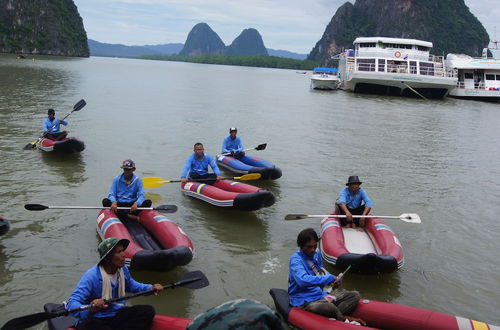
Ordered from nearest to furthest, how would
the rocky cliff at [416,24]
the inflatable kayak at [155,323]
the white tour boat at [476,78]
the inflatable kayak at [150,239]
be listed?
1. the inflatable kayak at [155,323]
2. the inflatable kayak at [150,239]
3. the white tour boat at [476,78]
4. the rocky cliff at [416,24]

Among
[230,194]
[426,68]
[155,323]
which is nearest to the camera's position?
[155,323]

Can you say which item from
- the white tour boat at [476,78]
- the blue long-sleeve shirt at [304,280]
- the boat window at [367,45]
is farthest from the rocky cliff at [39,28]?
the blue long-sleeve shirt at [304,280]

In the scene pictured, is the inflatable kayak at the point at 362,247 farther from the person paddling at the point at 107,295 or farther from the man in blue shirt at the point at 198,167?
the man in blue shirt at the point at 198,167

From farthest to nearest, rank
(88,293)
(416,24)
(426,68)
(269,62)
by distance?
(269,62)
(416,24)
(426,68)
(88,293)

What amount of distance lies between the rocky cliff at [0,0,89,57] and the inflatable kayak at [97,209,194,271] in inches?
4222

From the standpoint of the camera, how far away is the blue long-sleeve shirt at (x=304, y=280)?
17.1ft

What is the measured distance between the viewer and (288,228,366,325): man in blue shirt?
5.19 m

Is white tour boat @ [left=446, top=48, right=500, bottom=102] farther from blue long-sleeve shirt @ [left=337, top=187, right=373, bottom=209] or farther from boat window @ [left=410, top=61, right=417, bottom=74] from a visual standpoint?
blue long-sleeve shirt @ [left=337, top=187, right=373, bottom=209]

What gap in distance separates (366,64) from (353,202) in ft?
121

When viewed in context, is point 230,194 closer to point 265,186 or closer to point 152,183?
point 152,183

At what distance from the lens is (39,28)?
109312 millimetres

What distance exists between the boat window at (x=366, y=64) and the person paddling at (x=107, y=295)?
39.6 metres

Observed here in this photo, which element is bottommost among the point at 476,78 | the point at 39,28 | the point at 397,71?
the point at 476,78

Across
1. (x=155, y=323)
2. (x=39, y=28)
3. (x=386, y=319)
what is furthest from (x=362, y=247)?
(x=39, y=28)
